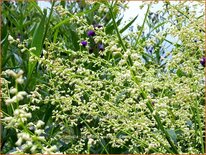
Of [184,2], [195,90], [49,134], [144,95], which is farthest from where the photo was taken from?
[49,134]

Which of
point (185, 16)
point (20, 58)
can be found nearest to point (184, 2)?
point (185, 16)

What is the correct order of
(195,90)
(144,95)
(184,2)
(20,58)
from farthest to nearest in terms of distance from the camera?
1. (20,58)
2. (184,2)
3. (195,90)
4. (144,95)

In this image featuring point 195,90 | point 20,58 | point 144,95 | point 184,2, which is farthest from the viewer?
point 20,58

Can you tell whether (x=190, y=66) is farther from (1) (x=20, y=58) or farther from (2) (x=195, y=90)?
(1) (x=20, y=58)

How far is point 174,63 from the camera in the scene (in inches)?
53.3

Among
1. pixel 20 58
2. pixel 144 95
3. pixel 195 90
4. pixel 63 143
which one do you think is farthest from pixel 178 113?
pixel 20 58

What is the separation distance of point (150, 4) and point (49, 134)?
738 millimetres

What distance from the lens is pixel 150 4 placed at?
4.55ft

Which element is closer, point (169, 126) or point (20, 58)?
point (169, 126)

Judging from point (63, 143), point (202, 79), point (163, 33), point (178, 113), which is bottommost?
point (63, 143)

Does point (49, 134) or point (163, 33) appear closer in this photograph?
point (163, 33)

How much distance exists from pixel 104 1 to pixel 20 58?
95 cm

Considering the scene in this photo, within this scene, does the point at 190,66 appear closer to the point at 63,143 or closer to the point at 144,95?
the point at 144,95

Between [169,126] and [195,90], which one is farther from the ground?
[195,90]
